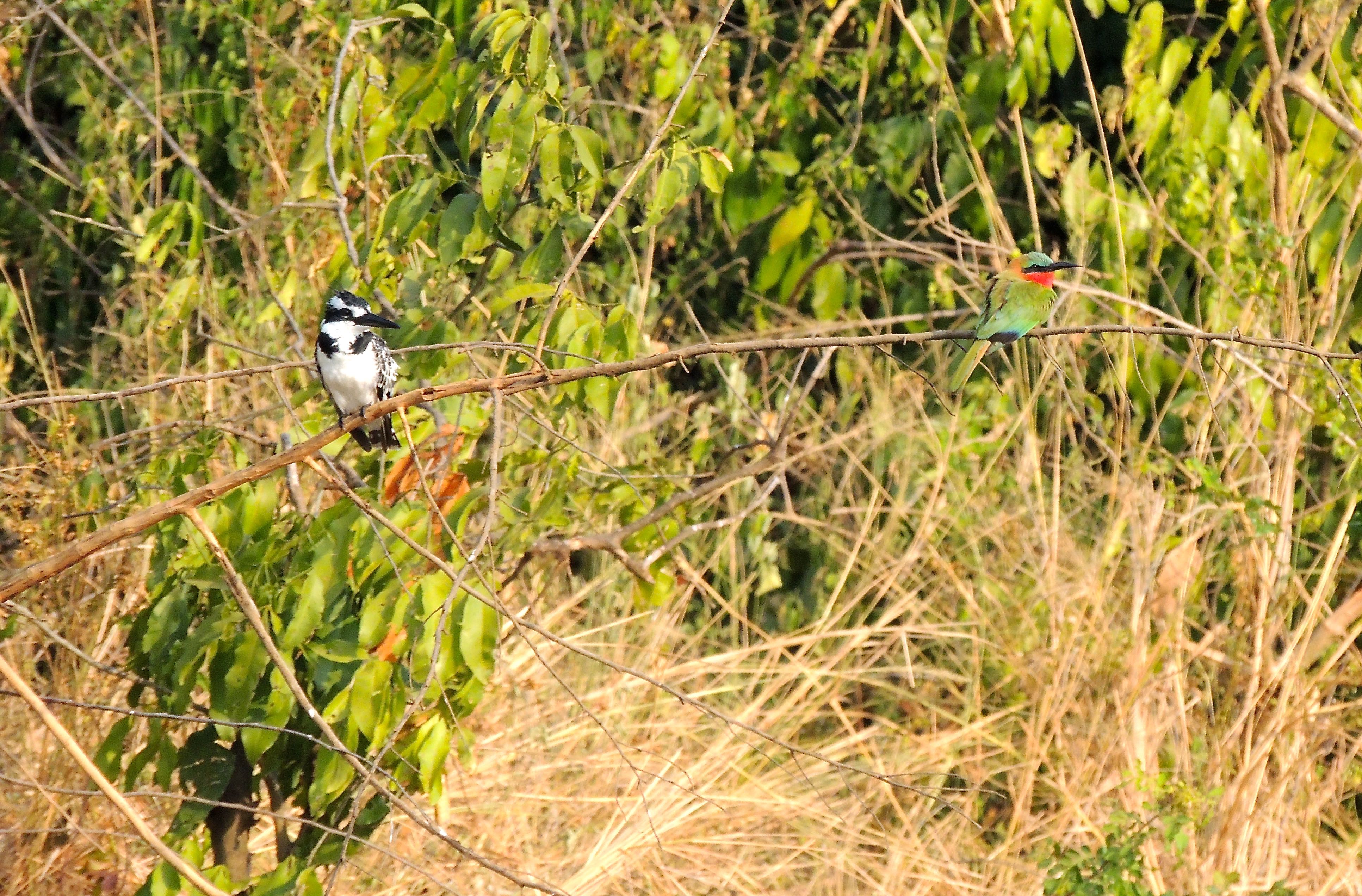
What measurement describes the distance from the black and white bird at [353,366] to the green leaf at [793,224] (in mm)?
2864

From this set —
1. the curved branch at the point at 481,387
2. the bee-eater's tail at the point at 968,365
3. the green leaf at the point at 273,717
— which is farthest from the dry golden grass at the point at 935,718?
the curved branch at the point at 481,387

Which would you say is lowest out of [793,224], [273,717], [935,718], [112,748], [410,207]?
[935,718]

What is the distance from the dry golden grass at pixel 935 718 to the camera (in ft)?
14.2

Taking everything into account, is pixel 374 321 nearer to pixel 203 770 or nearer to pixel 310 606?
pixel 310 606

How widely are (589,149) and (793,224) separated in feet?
11.0

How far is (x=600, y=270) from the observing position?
20.8 ft

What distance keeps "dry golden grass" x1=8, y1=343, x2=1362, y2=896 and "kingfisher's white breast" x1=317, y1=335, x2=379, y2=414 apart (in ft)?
2.30

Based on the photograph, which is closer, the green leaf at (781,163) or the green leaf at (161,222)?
the green leaf at (161,222)

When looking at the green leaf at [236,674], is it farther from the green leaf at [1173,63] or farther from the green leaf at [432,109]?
Answer: the green leaf at [1173,63]

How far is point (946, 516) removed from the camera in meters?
5.25

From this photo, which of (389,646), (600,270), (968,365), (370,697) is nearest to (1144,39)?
(600,270)

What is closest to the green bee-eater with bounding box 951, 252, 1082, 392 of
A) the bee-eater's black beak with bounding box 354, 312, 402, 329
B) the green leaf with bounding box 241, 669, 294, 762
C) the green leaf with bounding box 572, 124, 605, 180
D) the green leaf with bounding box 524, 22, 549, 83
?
the green leaf with bounding box 572, 124, 605, 180

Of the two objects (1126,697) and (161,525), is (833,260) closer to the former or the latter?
(1126,697)

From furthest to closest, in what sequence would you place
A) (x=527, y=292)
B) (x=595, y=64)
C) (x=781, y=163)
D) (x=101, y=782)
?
(x=781, y=163) < (x=595, y=64) < (x=527, y=292) < (x=101, y=782)
